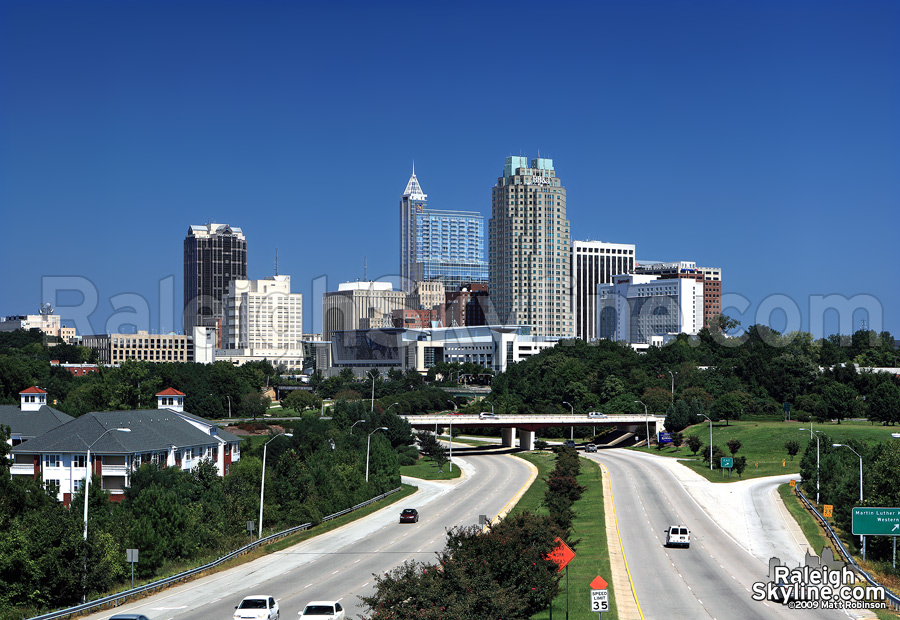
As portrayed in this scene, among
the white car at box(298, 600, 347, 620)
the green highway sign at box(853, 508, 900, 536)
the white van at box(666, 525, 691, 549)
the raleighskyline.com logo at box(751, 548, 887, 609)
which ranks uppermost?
the green highway sign at box(853, 508, 900, 536)

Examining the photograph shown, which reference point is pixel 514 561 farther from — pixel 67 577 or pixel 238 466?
pixel 238 466

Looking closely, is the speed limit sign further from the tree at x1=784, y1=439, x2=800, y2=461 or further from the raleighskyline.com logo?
the tree at x1=784, y1=439, x2=800, y2=461

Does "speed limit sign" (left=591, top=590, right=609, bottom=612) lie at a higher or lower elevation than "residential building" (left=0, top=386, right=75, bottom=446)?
lower

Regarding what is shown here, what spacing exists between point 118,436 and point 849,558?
2253 inches

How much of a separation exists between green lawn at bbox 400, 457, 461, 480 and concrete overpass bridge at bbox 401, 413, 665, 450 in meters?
A: 16.2

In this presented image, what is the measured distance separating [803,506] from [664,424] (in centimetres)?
7136

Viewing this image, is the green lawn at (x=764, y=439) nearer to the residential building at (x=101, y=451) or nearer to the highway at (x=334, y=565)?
the highway at (x=334, y=565)

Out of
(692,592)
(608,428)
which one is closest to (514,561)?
(692,592)

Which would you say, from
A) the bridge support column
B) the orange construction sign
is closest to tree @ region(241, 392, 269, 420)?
the bridge support column

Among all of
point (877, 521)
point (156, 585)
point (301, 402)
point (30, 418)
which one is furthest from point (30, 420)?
point (301, 402)

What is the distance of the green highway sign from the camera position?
52.3 m

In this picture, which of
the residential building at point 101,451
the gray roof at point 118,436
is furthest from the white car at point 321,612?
the gray roof at point 118,436

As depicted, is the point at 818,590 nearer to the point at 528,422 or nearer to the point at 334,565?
the point at 334,565

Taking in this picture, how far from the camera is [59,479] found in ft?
282
